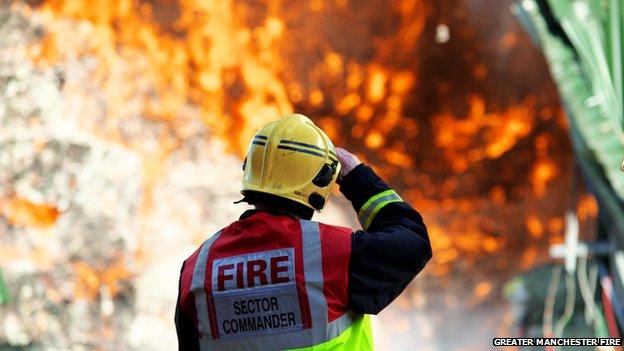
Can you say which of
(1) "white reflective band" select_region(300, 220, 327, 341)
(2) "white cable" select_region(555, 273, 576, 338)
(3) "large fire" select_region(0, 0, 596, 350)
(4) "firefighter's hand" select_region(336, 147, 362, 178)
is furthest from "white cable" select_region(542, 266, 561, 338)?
(1) "white reflective band" select_region(300, 220, 327, 341)

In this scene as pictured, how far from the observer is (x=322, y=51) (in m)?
13.0

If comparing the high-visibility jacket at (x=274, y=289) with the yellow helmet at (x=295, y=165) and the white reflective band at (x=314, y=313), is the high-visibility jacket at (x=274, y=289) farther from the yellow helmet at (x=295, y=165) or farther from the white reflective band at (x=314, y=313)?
the yellow helmet at (x=295, y=165)

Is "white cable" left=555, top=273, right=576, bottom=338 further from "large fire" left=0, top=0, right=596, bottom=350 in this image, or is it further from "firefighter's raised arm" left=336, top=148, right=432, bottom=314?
"firefighter's raised arm" left=336, top=148, right=432, bottom=314

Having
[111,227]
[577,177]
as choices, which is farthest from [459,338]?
[577,177]

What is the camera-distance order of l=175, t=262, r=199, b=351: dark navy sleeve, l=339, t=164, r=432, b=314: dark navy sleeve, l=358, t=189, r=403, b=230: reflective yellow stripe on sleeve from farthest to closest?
1. l=175, t=262, r=199, b=351: dark navy sleeve
2. l=358, t=189, r=403, b=230: reflective yellow stripe on sleeve
3. l=339, t=164, r=432, b=314: dark navy sleeve

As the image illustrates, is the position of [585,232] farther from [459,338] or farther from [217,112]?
[217,112]

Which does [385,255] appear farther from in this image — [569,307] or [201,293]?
[569,307]

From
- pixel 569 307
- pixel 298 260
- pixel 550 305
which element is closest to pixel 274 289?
pixel 298 260

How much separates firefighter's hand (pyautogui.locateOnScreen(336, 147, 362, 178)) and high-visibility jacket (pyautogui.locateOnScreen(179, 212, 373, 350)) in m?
0.27

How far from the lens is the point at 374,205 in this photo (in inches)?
120

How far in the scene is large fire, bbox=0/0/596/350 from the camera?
12898 millimetres

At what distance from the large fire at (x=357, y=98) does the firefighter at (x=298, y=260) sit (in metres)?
9.79

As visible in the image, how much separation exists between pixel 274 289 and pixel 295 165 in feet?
1.41

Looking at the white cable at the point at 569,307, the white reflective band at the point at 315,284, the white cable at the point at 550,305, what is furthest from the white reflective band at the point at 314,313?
the white cable at the point at 550,305
